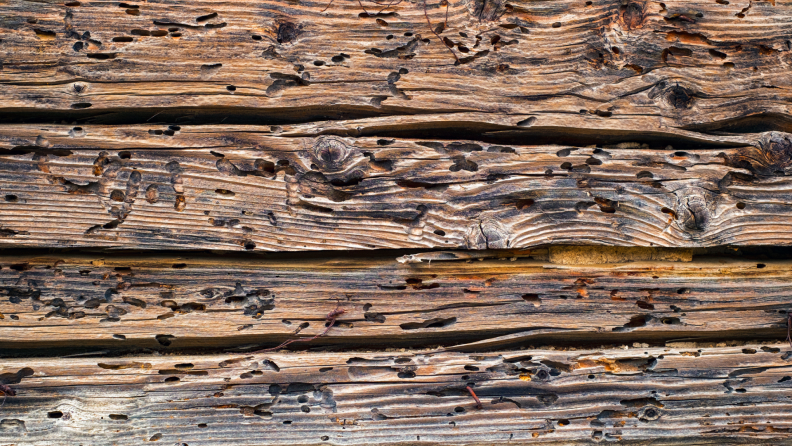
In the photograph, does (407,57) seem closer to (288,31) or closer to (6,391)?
(288,31)

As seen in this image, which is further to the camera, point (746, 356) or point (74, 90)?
point (746, 356)

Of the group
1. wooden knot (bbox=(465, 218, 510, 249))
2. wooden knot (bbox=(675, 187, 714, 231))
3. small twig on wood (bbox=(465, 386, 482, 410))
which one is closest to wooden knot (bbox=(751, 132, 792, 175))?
wooden knot (bbox=(675, 187, 714, 231))

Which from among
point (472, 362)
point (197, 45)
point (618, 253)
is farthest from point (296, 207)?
point (618, 253)

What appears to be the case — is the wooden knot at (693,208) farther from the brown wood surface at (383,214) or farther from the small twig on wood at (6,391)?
the small twig on wood at (6,391)

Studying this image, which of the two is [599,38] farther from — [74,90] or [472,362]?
[74,90]

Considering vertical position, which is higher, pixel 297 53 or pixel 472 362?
pixel 297 53

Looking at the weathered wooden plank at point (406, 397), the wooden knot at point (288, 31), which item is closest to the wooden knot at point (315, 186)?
the wooden knot at point (288, 31)

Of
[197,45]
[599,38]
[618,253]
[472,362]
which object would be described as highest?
[599,38]
